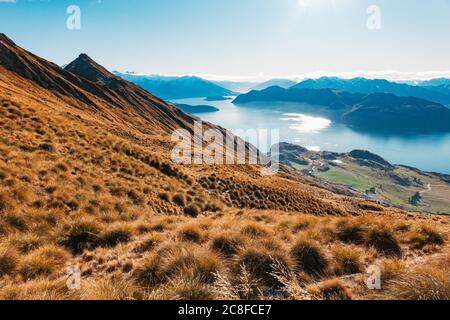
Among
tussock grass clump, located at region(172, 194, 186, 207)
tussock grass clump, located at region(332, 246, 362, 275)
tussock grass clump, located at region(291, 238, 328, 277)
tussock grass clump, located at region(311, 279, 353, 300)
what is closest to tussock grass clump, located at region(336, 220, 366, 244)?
tussock grass clump, located at region(332, 246, 362, 275)

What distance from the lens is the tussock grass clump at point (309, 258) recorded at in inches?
267

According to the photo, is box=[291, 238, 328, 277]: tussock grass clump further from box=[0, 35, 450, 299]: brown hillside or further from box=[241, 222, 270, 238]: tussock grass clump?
box=[241, 222, 270, 238]: tussock grass clump

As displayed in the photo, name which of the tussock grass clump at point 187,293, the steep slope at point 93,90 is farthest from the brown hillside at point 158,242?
the steep slope at point 93,90

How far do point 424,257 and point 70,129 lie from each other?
87.0 ft

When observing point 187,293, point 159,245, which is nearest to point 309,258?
point 187,293

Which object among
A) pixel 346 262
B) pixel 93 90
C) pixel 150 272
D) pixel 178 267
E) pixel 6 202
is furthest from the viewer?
pixel 93 90

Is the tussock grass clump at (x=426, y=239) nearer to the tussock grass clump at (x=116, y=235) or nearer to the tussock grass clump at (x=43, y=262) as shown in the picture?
the tussock grass clump at (x=116, y=235)

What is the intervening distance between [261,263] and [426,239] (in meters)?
6.34

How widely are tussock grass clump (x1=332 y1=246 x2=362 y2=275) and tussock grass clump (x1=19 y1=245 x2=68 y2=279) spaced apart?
7325 millimetres

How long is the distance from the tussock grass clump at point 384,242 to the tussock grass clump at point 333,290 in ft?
11.4

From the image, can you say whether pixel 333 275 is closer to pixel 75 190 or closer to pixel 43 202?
pixel 43 202

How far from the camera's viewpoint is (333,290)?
5.59 m

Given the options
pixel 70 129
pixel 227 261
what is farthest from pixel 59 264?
pixel 70 129

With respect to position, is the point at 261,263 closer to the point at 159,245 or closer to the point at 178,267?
the point at 178,267
